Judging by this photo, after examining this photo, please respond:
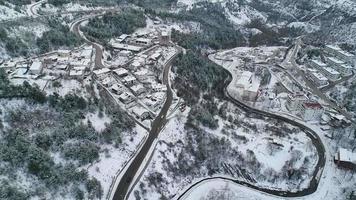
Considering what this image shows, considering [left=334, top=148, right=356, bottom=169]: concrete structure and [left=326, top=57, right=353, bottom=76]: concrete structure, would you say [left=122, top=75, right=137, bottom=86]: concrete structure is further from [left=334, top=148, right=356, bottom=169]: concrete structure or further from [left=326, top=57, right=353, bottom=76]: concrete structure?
Answer: [left=326, top=57, right=353, bottom=76]: concrete structure

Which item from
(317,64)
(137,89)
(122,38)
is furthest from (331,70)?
(122,38)

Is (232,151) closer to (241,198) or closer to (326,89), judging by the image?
(241,198)

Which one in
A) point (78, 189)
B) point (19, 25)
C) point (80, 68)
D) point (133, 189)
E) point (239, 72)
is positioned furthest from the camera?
point (239, 72)

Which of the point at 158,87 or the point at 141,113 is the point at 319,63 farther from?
the point at 141,113

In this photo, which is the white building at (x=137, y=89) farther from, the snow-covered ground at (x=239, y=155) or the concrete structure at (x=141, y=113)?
the snow-covered ground at (x=239, y=155)

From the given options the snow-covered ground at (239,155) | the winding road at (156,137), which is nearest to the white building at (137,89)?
the winding road at (156,137)

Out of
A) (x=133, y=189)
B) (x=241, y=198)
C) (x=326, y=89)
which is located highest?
(x=326, y=89)

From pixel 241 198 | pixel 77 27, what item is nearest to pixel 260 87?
pixel 241 198

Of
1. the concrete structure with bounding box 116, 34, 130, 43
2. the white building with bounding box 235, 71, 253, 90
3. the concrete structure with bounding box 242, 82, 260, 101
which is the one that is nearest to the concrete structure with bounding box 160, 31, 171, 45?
the concrete structure with bounding box 116, 34, 130, 43
